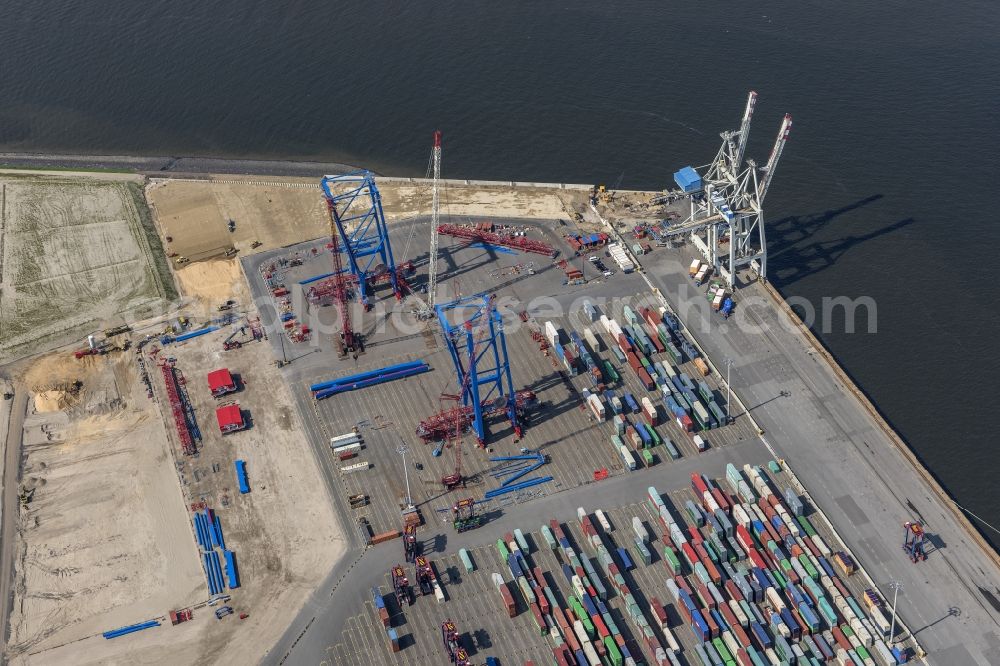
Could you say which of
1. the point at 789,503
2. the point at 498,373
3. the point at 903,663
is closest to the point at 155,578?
the point at 498,373

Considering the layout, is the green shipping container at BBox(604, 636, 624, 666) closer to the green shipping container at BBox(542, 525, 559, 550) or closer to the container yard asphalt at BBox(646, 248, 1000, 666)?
the green shipping container at BBox(542, 525, 559, 550)

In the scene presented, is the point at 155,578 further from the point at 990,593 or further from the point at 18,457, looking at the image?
the point at 990,593

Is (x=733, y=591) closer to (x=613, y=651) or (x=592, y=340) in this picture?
(x=613, y=651)

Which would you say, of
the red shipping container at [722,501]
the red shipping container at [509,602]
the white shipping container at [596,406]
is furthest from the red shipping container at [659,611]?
the white shipping container at [596,406]

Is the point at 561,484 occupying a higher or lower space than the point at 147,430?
lower

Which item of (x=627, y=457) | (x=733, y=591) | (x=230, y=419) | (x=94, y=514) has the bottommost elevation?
(x=733, y=591)

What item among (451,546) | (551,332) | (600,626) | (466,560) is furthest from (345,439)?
(600,626)

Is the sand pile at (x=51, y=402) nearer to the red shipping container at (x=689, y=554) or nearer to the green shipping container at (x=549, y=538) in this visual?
the green shipping container at (x=549, y=538)
